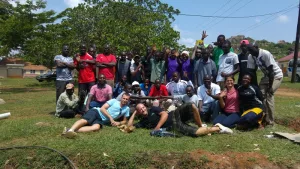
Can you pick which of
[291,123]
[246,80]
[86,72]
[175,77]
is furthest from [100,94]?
[291,123]

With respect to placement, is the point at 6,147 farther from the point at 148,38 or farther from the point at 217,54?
the point at 148,38

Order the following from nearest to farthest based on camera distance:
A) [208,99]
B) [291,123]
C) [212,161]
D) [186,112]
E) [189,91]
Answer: [212,161] → [186,112] → [189,91] → [208,99] → [291,123]

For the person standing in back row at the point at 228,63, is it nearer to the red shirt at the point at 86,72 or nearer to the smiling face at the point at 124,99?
the smiling face at the point at 124,99

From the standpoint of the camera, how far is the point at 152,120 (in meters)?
7.49

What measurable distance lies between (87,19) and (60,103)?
14.8m

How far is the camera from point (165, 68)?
31.2ft

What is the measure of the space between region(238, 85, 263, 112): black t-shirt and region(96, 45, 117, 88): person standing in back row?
12.1 feet

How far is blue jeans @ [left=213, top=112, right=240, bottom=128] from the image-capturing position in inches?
301

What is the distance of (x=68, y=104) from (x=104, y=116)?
150cm

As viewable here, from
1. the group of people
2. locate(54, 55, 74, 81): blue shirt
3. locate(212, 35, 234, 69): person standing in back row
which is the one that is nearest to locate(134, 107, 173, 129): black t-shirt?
the group of people

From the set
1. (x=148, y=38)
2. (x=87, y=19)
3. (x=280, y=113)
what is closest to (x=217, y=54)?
(x=280, y=113)

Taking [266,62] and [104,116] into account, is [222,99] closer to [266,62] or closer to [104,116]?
[266,62]

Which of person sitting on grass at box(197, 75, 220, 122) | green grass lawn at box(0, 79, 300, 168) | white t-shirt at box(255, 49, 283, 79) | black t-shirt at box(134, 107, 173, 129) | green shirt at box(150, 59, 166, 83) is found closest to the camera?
green grass lawn at box(0, 79, 300, 168)

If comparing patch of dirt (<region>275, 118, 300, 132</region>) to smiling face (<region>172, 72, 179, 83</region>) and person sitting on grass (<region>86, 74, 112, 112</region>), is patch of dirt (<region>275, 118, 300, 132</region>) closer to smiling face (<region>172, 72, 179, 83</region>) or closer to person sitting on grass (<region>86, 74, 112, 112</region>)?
smiling face (<region>172, 72, 179, 83</region>)
